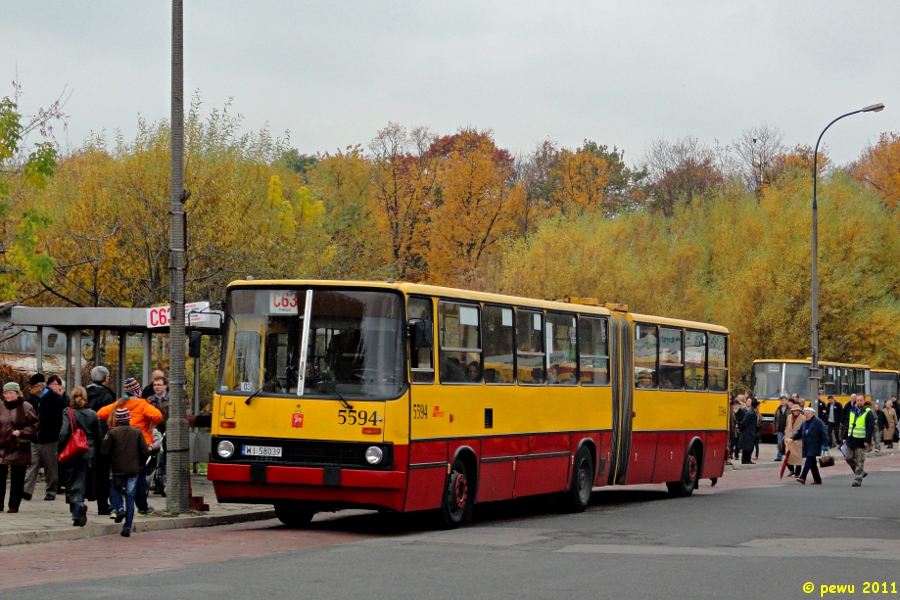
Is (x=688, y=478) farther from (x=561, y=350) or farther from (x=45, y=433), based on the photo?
(x=45, y=433)

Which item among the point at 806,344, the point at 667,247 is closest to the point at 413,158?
the point at 667,247

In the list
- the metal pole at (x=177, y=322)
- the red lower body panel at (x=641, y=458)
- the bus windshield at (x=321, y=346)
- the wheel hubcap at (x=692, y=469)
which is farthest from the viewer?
the wheel hubcap at (x=692, y=469)

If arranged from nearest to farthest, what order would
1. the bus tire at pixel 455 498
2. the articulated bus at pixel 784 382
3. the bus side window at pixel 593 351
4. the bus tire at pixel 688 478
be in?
the bus tire at pixel 455 498 < the bus side window at pixel 593 351 < the bus tire at pixel 688 478 < the articulated bus at pixel 784 382

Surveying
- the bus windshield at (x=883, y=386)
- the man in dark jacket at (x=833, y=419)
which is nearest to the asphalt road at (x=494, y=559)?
the man in dark jacket at (x=833, y=419)

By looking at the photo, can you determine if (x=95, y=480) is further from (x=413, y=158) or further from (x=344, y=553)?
(x=413, y=158)

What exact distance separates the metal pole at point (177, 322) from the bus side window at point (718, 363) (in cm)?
1154

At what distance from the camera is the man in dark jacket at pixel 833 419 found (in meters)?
44.3

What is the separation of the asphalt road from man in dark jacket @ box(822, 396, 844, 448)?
24362 millimetres

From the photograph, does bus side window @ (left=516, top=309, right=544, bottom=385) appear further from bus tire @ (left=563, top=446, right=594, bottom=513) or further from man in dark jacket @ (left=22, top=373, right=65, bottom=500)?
man in dark jacket @ (left=22, top=373, right=65, bottom=500)

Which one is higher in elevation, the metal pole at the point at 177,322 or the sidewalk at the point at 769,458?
the metal pole at the point at 177,322

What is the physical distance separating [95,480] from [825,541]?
9.03 meters

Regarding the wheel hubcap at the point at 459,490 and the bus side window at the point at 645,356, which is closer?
the wheel hubcap at the point at 459,490

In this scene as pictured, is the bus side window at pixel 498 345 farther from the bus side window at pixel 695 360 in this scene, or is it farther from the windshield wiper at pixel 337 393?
the bus side window at pixel 695 360

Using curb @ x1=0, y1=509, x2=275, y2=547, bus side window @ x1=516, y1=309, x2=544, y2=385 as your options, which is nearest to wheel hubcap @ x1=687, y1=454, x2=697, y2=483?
bus side window @ x1=516, y1=309, x2=544, y2=385
